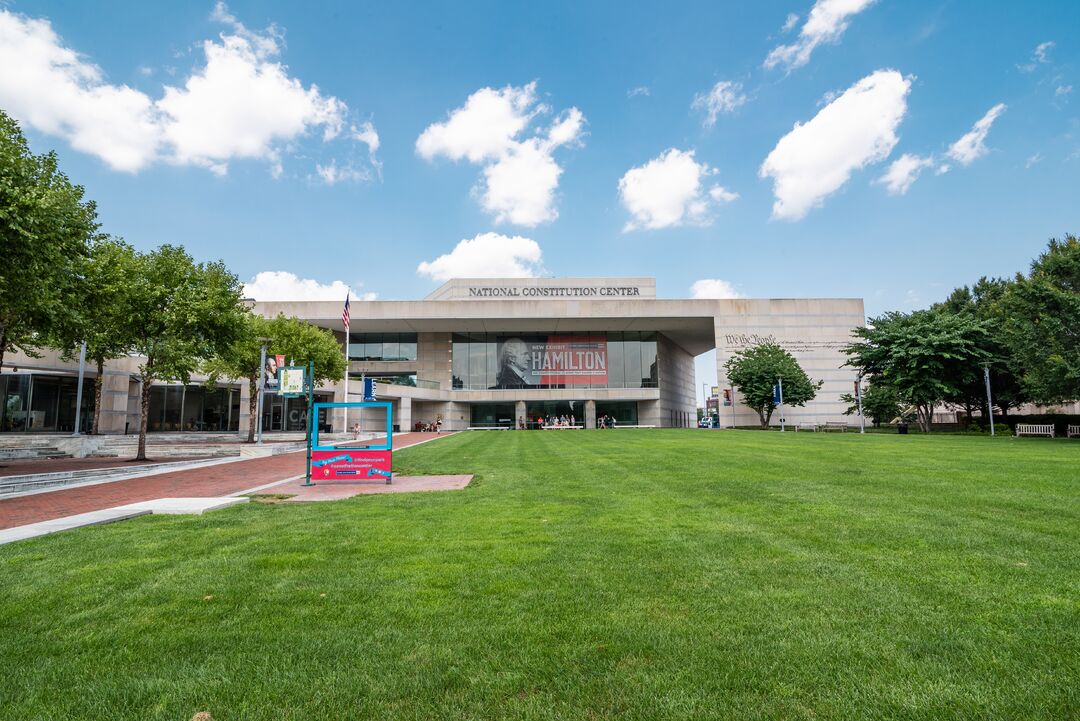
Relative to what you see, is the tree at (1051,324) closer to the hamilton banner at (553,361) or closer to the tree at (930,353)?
the tree at (930,353)

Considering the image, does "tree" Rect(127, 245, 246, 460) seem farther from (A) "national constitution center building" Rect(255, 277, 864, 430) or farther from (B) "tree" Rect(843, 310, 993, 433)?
(B) "tree" Rect(843, 310, 993, 433)

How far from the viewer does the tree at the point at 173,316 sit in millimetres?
21000

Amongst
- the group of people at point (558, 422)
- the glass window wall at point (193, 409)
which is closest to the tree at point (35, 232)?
the glass window wall at point (193, 409)

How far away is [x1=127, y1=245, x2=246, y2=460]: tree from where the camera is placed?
2100cm

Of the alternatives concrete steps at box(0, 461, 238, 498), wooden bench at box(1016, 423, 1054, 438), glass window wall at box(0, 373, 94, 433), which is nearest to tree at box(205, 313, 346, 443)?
glass window wall at box(0, 373, 94, 433)

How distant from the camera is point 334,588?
194 inches

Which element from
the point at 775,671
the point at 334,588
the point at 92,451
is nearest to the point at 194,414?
the point at 92,451

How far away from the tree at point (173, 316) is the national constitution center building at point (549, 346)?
2937 centimetres

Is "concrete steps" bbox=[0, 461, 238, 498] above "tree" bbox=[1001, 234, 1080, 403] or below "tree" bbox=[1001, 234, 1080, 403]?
below

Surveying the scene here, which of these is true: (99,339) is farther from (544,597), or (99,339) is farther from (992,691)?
(992,691)

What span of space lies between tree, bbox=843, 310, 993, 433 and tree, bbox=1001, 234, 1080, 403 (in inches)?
228

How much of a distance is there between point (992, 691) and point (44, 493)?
17182mm

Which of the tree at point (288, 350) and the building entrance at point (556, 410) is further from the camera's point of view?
the building entrance at point (556, 410)

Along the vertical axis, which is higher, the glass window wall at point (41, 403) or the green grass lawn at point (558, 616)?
the glass window wall at point (41, 403)
